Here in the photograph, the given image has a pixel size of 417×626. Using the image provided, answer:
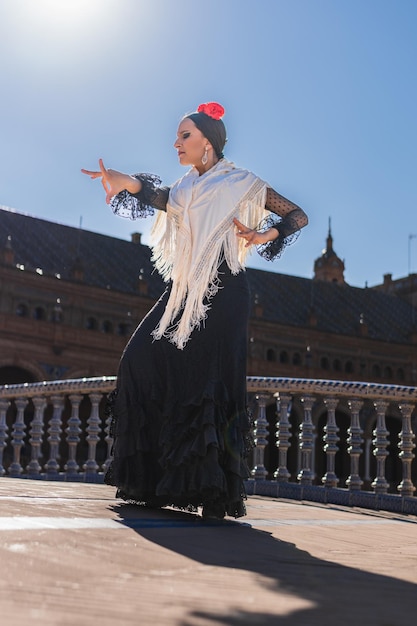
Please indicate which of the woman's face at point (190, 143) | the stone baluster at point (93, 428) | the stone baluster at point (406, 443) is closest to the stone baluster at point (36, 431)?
the stone baluster at point (93, 428)

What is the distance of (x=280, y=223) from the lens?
371 centimetres

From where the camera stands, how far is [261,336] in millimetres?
37000

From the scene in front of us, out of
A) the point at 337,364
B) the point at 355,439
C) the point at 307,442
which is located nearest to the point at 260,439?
the point at 307,442

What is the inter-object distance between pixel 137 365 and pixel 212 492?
67 centimetres

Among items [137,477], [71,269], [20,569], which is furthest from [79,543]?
[71,269]

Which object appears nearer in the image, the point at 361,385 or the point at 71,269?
the point at 361,385

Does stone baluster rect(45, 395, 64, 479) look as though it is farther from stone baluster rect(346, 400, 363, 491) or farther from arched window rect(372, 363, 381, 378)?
arched window rect(372, 363, 381, 378)

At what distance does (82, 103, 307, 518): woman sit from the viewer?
3295 millimetres

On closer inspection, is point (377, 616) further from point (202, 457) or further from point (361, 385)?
point (361, 385)

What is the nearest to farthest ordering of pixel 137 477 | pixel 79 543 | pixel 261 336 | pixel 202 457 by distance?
pixel 79 543 → pixel 202 457 → pixel 137 477 → pixel 261 336

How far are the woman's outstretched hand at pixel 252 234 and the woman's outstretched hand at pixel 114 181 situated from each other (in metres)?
0.53

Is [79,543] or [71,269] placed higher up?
[71,269]

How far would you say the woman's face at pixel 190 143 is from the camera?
3.76 meters

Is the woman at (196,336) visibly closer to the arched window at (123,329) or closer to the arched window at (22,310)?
the arched window at (22,310)
